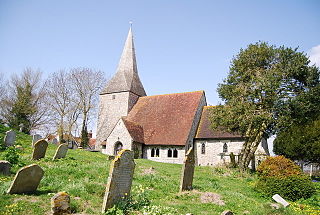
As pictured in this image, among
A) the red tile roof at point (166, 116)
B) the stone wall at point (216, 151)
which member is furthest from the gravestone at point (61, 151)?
the stone wall at point (216, 151)

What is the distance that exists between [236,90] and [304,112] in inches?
216

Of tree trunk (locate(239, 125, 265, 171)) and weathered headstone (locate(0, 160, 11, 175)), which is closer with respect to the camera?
weathered headstone (locate(0, 160, 11, 175))

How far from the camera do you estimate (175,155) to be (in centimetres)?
2541

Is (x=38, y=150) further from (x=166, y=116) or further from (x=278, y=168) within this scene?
(x=166, y=116)

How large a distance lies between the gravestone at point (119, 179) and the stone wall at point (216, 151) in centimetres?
1741

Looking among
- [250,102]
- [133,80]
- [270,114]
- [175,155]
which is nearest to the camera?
[270,114]

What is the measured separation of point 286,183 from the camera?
1178 cm

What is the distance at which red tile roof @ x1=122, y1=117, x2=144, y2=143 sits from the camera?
1028 inches

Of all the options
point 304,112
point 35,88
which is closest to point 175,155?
point 304,112

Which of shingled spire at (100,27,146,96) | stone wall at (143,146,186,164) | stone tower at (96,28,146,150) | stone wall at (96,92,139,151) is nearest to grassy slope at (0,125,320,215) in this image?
stone wall at (143,146,186,164)

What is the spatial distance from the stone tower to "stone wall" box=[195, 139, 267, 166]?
11.3 m

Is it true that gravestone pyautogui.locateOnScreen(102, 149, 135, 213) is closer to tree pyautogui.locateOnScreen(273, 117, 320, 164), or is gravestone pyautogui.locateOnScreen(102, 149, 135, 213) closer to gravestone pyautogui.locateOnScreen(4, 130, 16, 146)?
gravestone pyautogui.locateOnScreen(4, 130, 16, 146)

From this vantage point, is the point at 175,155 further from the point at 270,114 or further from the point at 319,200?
the point at 319,200

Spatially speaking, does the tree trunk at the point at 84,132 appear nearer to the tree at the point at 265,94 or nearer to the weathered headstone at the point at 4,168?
the tree at the point at 265,94
